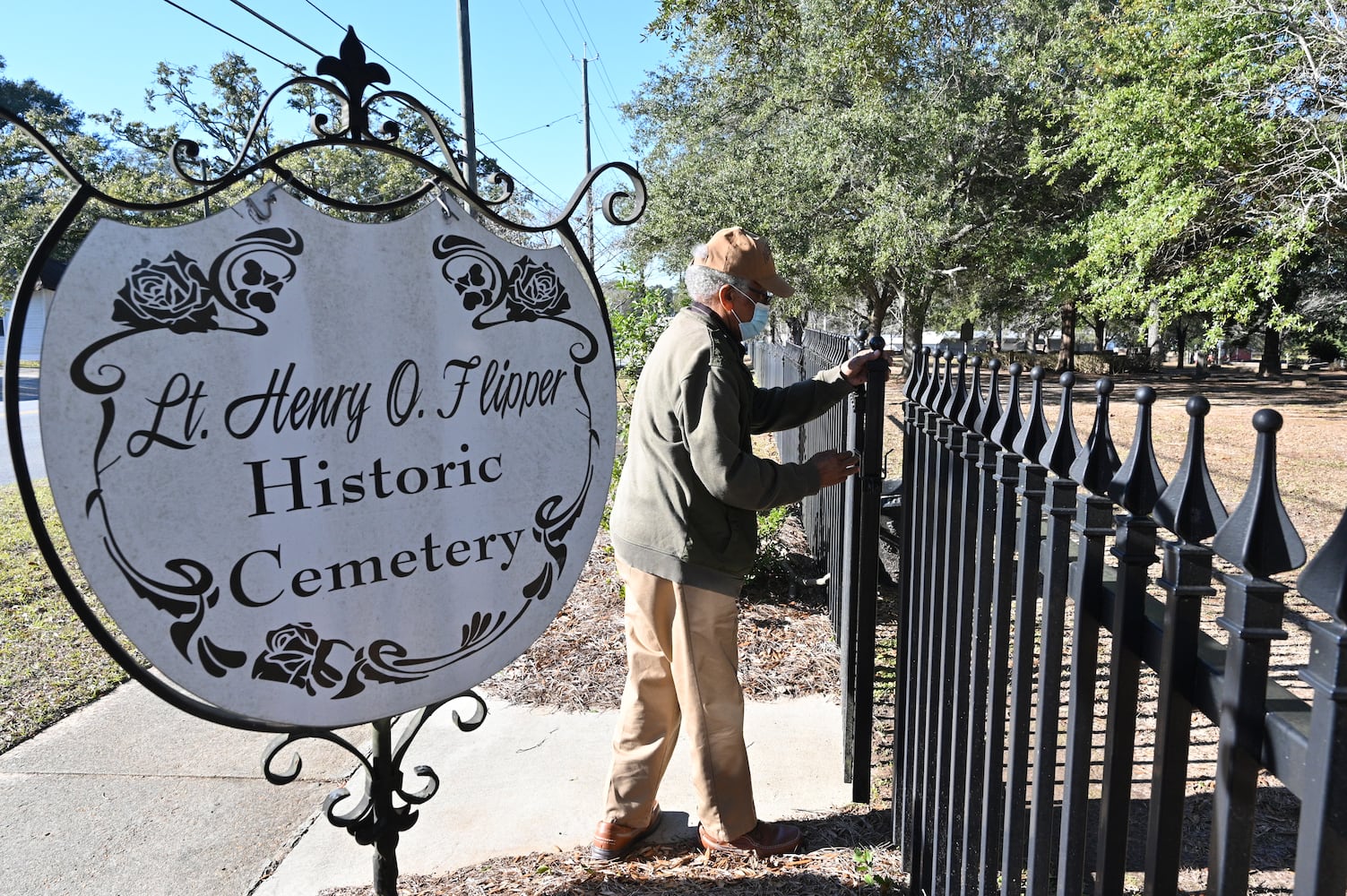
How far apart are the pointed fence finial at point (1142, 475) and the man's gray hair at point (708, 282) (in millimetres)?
1656

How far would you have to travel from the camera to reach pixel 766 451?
34.2 ft

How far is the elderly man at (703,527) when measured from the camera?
2.64m

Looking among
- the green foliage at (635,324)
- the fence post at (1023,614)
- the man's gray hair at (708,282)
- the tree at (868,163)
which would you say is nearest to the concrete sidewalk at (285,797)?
the fence post at (1023,614)

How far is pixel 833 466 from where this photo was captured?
112 inches

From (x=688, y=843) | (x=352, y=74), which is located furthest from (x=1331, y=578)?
(x=688, y=843)

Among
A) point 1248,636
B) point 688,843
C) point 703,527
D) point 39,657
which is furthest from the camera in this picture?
point 39,657

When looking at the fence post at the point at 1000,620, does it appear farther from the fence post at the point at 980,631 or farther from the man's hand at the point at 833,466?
the man's hand at the point at 833,466

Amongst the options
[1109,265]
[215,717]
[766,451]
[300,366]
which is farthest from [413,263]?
[1109,265]

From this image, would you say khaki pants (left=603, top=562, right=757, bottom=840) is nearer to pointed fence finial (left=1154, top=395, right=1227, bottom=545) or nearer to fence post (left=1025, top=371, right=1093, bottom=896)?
fence post (left=1025, top=371, right=1093, bottom=896)

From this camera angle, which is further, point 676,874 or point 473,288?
point 676,874

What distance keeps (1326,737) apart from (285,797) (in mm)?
3353

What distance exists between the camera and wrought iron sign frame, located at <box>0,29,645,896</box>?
1.57 metres

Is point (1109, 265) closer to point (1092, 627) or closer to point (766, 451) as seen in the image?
point (766, 451)

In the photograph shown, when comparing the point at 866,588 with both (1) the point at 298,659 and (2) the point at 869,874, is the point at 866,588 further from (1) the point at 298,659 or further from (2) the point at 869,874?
(1) the point at 298,659
